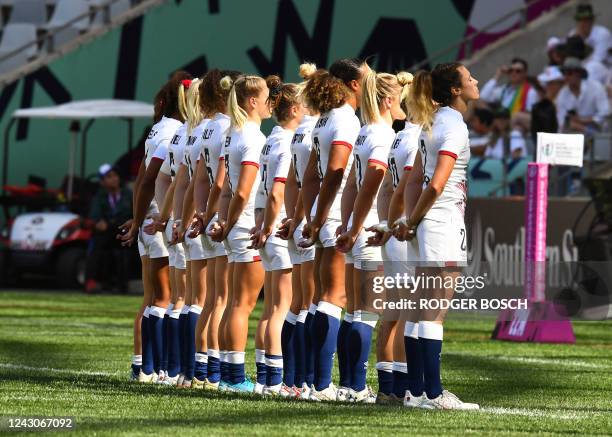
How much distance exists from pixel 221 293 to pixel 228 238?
1.51 ft

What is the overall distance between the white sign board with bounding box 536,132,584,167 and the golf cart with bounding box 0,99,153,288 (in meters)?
10.2

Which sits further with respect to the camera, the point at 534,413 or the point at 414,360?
the point at 534,413

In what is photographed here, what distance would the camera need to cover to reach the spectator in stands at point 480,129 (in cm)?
2293

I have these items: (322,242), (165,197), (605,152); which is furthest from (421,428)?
(605,152)

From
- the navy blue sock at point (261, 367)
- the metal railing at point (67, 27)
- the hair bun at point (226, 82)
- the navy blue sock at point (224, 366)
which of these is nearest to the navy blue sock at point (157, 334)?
the navy blue sock at point (224, 366)

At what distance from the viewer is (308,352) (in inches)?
408

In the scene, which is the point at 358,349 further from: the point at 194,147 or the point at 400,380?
the point at 194,147

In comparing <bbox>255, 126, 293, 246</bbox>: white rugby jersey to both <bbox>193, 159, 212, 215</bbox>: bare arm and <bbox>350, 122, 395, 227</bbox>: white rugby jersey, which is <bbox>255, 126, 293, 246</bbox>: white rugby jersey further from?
<bbox>350, 122, 395, 227</bbox>: white rugby jersey

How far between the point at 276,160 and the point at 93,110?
56.1ft

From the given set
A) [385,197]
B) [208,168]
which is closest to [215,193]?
[208,168]

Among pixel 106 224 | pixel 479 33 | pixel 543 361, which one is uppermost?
pixel 479 33

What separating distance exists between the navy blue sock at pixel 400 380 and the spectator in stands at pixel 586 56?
572 inches

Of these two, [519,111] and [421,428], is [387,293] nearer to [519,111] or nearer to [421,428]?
[421,428]

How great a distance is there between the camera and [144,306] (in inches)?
471
